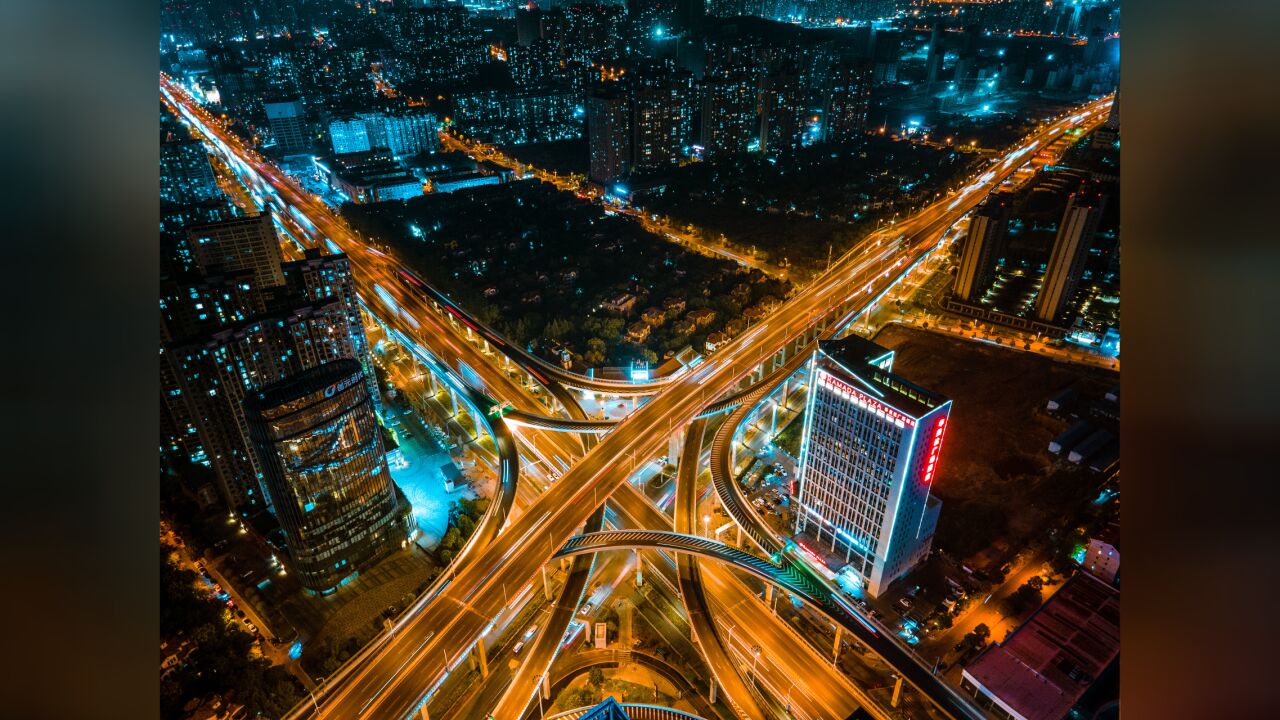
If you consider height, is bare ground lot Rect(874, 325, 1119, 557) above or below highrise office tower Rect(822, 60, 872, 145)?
below

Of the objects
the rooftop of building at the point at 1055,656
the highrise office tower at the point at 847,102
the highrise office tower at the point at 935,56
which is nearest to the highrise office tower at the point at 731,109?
the highrise office tower at the point at 847,102

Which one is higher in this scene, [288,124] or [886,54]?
[886,54]

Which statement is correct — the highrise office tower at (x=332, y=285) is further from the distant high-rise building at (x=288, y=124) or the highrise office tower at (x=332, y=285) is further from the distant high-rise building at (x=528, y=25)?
the distant high-rise building at (x=528, y=25)

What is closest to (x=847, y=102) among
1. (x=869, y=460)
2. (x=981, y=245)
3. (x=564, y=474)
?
(x=981, y=245)

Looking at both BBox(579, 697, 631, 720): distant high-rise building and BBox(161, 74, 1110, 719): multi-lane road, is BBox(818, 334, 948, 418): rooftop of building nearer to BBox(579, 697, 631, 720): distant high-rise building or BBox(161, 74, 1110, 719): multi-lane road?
BBox(161, 74, 1110, 719): multi-lane road

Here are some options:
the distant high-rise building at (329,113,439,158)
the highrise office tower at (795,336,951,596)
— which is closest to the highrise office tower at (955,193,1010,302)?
the highrise office tower at (795,336,951,596)

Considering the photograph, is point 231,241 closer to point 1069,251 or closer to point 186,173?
point 186,173

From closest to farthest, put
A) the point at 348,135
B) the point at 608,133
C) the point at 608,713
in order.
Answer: the point at 608,713, the point at 608,133, the point at 348,135
